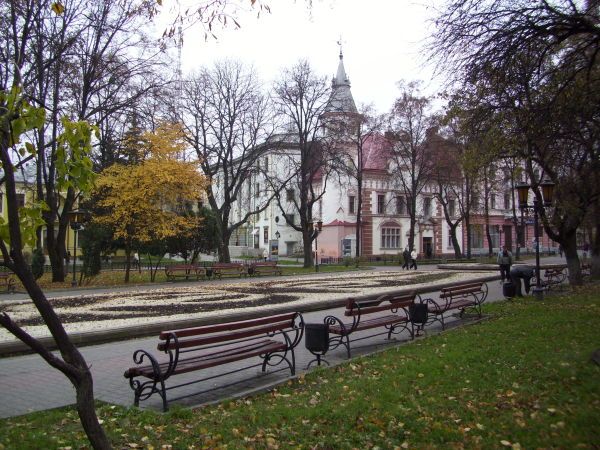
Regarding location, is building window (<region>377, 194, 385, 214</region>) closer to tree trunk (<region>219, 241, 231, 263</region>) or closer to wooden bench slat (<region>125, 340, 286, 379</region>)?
tree trunk (<region>219, 241, 231, 263</region>)

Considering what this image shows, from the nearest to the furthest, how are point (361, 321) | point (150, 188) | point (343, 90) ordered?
point (361, 321), point (150, 188), point (343, 90)

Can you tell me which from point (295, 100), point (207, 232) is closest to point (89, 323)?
point (207, 232)

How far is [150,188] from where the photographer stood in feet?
84.1

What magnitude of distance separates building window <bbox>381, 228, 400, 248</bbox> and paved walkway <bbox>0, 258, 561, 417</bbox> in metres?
48.4

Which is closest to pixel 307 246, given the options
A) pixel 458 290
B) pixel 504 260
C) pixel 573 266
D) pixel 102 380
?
pixel 504 260

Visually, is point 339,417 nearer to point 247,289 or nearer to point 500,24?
point 500,24

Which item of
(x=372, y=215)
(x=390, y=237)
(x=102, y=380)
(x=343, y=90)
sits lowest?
(x=102, y=380)

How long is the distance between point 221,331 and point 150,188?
20.3 m

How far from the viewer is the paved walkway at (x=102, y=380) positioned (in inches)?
247

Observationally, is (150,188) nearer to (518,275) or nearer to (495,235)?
(518,275)

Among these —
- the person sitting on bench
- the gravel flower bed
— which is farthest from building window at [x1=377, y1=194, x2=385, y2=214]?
the person sitting on bench

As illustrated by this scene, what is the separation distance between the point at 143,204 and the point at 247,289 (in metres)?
7.41

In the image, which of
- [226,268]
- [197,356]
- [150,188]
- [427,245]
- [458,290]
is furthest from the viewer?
[427,245]

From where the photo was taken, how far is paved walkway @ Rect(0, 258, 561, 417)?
20.6 feet
